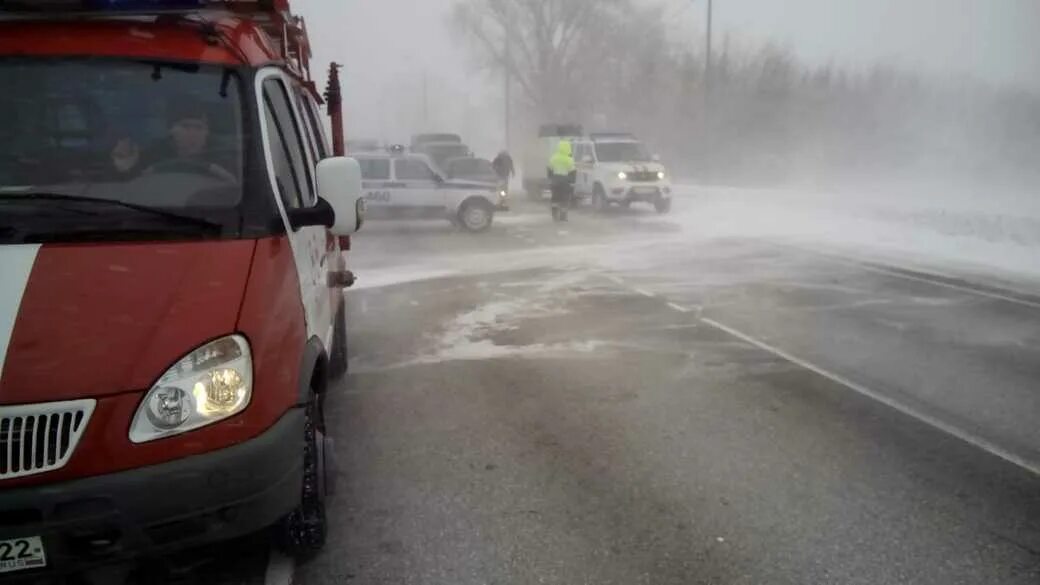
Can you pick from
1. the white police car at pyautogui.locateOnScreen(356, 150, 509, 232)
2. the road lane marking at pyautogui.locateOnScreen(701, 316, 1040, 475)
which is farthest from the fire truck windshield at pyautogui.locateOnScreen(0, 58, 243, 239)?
the white police car at pyautogui.locateOnScreen(356, 150, 509, 232)

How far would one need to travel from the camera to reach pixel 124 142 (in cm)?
364

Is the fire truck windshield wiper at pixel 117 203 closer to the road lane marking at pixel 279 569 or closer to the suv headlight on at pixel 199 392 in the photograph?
the suv headlight on at pixel 199 392

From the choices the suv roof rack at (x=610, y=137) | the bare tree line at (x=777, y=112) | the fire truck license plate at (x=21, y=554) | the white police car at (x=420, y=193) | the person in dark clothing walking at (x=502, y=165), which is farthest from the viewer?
the bare tree line at (x=777, y=112)

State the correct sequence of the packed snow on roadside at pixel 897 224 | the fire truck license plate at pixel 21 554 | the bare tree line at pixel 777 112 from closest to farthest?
1. the fire truck license plate at pixel 21 554
2. the packed snow on roadside at pixel 897 224
3. the bare tree line at pixel 777 112

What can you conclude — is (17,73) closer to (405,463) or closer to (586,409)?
(405,463)

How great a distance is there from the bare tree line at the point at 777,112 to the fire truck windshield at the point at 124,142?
29762 mm

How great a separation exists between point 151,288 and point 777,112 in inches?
1699

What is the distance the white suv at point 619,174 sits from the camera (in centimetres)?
2259

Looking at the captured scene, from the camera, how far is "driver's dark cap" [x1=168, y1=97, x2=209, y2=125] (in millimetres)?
3713

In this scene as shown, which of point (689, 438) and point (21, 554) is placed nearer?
point (21, 554)

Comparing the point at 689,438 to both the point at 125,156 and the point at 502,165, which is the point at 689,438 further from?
the point at 502,165

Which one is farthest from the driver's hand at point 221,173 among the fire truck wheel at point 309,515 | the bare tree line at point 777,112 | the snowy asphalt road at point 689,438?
the bare tree line at point 777,112

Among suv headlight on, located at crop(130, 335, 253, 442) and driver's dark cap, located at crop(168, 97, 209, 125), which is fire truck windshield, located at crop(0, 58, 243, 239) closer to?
driver's dark cap, located at crop(168, 97, 209, 125)

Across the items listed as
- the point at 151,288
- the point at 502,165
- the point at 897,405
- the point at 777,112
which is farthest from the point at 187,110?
the point at 777,112
